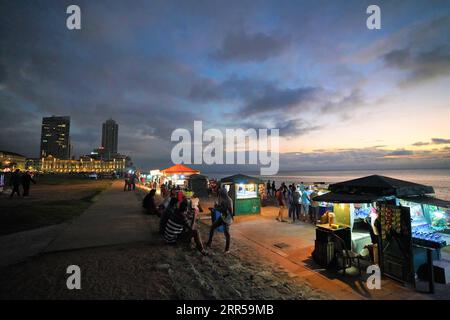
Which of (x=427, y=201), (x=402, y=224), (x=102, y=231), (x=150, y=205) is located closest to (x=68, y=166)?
(x=150, y=205)

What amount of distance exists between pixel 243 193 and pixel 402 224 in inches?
306

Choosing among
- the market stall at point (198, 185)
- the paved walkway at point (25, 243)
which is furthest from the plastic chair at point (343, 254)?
the market stall at point (198, 185)

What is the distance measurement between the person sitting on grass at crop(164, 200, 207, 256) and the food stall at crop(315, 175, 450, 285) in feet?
12.5

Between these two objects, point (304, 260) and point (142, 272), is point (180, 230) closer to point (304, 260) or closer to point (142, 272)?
point (142, 272)

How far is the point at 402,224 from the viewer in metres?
4.39

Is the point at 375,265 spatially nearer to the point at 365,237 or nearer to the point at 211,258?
the point at 365,237

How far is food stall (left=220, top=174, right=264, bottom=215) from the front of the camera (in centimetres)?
1141

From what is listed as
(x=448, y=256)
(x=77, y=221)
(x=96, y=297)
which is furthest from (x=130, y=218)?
(x=448, y=256)

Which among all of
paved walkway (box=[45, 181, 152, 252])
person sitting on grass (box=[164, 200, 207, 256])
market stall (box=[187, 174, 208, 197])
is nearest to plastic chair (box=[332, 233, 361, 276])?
person sitting on grass (box=[164, 200, 207, 256])

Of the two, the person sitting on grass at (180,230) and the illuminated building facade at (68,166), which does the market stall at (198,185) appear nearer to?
the person sitting on grass at (180,230)

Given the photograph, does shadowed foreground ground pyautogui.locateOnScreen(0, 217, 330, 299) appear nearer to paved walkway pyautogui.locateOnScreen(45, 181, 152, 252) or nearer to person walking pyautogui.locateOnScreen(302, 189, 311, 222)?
paved walkway pyautogui.locateOnScreen(45, 181, 152, 252)

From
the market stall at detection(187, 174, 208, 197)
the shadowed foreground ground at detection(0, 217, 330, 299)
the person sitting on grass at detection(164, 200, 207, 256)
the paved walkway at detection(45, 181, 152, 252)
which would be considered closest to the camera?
the shadowed foreground ground at detection(0, 217, 330, 299)

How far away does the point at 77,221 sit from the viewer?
888 cm

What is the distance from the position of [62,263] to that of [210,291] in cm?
373
